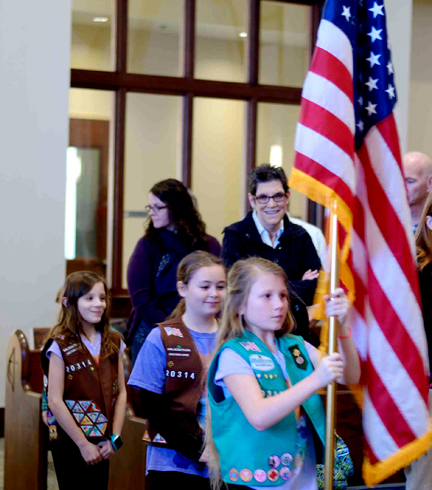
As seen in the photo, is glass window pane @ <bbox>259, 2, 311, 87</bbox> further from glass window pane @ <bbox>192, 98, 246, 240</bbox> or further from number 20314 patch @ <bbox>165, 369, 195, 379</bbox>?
number 20314 patch @ <bbox>165, 369, 195, 379</bbox>

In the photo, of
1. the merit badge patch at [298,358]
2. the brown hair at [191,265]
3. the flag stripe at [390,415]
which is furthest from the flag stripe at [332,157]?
the brown hair at [191,265]

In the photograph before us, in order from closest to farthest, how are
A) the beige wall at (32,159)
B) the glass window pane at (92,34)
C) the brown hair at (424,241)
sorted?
1. the brown hair at (424,241)
2. the beige wall at (32,159)
3. the glass window pane at (92,34)

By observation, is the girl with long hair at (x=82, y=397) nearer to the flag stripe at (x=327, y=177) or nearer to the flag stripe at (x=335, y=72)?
the flag stripe at (x=327, y=177)

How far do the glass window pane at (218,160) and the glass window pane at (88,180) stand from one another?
2.64ft

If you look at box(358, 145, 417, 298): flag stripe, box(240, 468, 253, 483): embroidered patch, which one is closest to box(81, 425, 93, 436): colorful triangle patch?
box(240, 468, 253, 483): embroidered patch

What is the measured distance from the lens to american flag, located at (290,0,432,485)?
2.16m

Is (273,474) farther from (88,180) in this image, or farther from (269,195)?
(88,180)

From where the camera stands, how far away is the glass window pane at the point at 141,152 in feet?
21.3

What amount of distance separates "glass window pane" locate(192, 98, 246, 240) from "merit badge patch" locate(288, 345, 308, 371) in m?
4.63

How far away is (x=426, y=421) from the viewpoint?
87.9 inches

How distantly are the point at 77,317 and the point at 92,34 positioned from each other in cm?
363

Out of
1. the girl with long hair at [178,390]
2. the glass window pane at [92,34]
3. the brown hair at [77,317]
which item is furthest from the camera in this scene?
the glass window pane at [92,34]

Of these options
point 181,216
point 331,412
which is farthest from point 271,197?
point 331,412

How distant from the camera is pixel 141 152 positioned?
257 inches
